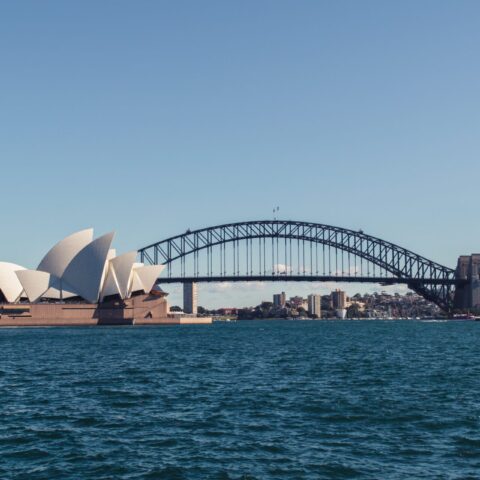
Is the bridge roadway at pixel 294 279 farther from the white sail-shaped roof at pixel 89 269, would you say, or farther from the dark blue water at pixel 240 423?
the dark blue water at pixel 240 423

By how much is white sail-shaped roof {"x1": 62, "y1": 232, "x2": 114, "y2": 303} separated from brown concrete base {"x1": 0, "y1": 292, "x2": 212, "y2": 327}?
98.7 inches

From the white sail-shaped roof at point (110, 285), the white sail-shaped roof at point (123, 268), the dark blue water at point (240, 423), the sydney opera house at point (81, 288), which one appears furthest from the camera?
the white sail-shaped roof at point (110, 285)

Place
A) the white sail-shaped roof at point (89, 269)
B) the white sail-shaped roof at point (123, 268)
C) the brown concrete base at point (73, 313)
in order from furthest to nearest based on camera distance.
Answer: the brown concrete base at point (73, 313) → the white sail-shaped roof at point (123, 268) → the white sail-shaped roof at point (89, 269)

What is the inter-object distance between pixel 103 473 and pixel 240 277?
383ft

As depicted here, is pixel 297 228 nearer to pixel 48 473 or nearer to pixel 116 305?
pixel 116 305

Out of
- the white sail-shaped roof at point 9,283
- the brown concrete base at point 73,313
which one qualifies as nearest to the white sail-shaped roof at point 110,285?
the brown concrete base at point 73,313

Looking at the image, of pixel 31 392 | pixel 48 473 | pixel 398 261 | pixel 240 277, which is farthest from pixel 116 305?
pixel 48 473

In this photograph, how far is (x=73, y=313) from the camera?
12419 centimetres

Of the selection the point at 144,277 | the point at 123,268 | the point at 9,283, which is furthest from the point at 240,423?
the point at 9,283

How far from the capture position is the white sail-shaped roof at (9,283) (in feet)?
418

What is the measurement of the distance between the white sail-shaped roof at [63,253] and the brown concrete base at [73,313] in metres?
6.67

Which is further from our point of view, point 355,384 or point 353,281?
point 353,281

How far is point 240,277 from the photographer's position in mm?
132750

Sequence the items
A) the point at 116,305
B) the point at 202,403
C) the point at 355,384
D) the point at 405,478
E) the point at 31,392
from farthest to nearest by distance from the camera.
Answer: the point at 116,305 → the point at 355,384 → the point at 31,392 → the point at 202,403 → the point at 405,478
